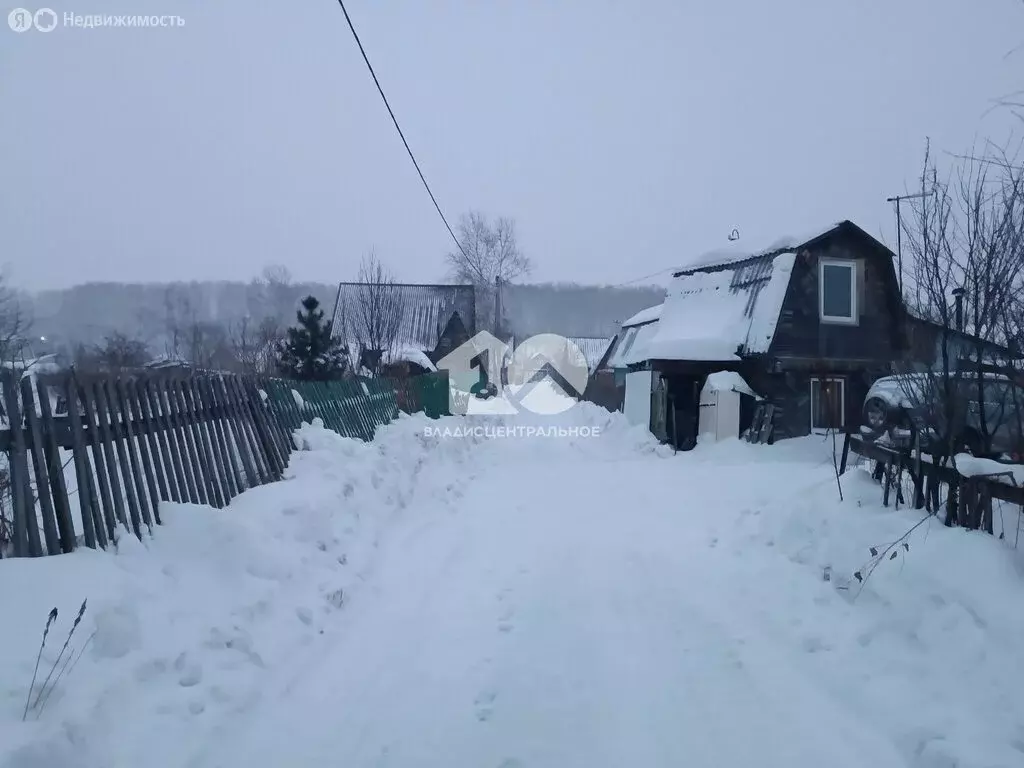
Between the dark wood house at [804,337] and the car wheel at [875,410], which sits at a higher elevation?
the dark wood house at [804,337]

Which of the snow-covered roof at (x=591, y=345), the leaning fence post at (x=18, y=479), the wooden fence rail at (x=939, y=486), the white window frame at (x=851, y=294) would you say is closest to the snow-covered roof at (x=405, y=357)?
the white window frame at (x=851, y=294)

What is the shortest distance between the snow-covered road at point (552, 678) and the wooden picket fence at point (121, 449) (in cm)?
190

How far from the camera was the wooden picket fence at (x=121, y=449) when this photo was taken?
439 cm

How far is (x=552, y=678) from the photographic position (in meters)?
4.12

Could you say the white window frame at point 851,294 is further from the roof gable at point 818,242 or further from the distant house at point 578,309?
the distant house at point 578,309

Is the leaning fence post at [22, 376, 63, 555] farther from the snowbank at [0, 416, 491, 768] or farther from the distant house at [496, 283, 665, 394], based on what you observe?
the distant house at [496, 283, 665, 394]

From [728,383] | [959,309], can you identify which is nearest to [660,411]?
[728,383]

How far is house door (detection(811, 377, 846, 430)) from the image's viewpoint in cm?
1773

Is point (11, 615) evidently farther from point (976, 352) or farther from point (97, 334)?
point (97, 334)

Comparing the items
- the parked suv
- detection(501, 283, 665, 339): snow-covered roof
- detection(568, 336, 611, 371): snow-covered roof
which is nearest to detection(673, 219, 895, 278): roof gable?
the parked suv

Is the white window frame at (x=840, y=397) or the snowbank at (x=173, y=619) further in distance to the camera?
the white window frame at (x=840, y=397)

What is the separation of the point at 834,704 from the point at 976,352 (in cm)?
360

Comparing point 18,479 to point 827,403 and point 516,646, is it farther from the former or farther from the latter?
point 827,403

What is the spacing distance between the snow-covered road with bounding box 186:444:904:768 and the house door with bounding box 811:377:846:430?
39.4 feet
